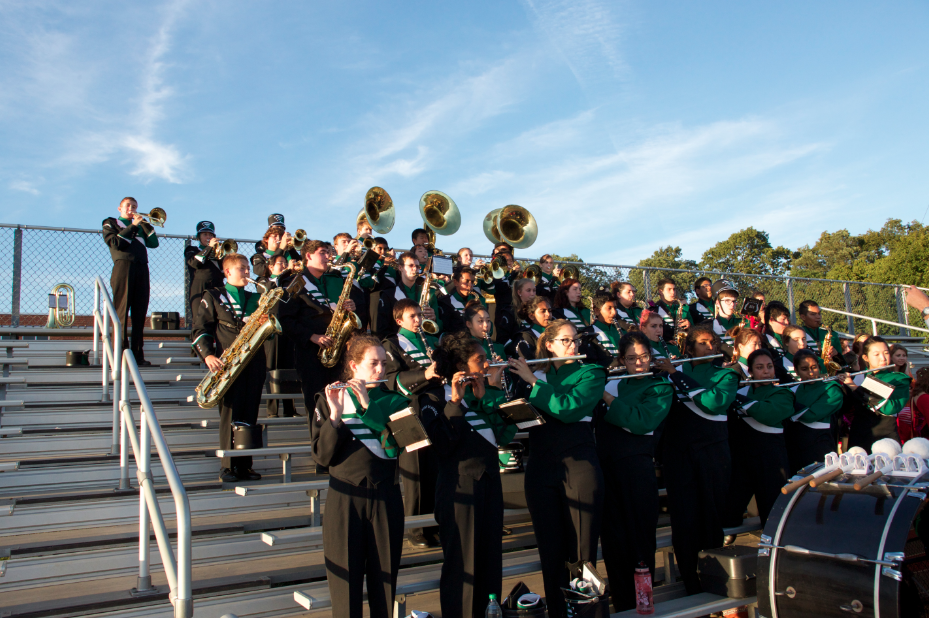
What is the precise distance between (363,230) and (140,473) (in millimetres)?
4655

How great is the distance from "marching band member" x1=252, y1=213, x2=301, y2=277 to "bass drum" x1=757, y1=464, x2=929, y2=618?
5.40 metres

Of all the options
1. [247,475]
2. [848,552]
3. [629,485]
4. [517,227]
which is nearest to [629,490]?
[629,485]

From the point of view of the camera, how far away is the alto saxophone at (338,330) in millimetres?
5547

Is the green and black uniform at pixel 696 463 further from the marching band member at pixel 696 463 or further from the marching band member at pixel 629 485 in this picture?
the marching band member at pixel 629 485

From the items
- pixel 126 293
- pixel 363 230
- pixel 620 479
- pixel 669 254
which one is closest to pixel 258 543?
pixel 620 479

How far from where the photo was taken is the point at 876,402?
5.77 meters

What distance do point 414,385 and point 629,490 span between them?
4.72ft

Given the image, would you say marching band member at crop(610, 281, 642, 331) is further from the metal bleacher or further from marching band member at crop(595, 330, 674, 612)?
marching band member at crop(595, 330, 674, 612)

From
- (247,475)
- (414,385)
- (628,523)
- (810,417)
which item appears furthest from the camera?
(810,417)

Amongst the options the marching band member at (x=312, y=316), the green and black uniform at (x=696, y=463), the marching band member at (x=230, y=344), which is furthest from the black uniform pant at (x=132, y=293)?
the green and black uniform at (x=696, y=463)

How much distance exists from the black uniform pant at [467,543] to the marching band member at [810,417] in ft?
9.53

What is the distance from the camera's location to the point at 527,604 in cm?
345

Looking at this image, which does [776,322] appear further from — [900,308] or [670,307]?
[900,308]

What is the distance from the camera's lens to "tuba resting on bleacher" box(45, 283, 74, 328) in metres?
7.78
